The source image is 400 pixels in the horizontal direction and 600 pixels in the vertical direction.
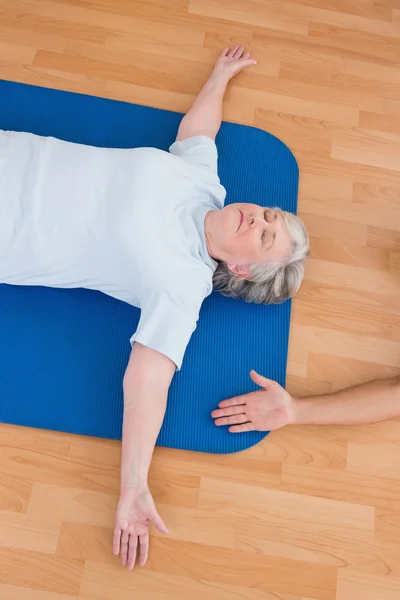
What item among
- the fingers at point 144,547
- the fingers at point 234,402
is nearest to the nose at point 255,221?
the fingers at point 234,402

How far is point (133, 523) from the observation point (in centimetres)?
164

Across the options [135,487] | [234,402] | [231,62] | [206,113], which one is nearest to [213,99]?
[206,113]

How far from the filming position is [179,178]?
182 centimetres

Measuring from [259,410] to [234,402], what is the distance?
9 centimetres

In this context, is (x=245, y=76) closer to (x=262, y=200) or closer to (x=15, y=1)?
(x=262, y=200)

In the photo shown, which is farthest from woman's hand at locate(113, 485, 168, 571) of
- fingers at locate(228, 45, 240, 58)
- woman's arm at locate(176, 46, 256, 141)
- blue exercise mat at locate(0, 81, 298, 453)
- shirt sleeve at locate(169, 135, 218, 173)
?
fingers at locate(228, 45, 240, 58)

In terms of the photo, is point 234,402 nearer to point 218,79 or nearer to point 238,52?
point 218,79

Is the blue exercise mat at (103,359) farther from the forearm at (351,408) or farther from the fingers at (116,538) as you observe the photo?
the fingers at (116,538)

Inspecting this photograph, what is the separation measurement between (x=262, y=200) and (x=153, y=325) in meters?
0.77

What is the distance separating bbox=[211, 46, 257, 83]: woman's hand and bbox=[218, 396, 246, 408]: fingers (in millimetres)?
1299

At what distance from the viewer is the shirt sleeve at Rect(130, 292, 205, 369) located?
5.35 feet

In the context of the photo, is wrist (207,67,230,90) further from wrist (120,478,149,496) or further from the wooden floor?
wrist (120,478,149,496)

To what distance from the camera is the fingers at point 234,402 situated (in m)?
1.83

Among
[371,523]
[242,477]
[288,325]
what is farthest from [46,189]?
[371,523]
